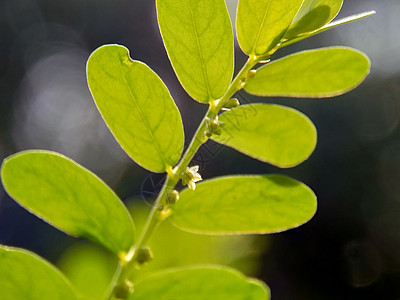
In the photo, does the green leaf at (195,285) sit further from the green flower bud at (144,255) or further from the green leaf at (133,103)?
the green leaf at (133,103)

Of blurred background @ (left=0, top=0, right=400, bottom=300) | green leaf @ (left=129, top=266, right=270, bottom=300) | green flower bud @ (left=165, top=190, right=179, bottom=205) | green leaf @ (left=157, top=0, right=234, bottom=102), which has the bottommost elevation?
blurred background @ (left=0, top=0, right=400, bottom=300)

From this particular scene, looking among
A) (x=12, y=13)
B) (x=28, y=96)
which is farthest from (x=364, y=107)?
(x=12, y=13)

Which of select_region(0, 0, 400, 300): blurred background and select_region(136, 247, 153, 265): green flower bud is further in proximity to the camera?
select_region(0, 0, 400, 300): blurred background

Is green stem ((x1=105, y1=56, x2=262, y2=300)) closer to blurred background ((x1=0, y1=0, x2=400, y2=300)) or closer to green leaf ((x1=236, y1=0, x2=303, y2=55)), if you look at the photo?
green leaf ((x1=236, y1=0, x2=303, y2=55))

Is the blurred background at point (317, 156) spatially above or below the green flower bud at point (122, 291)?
below

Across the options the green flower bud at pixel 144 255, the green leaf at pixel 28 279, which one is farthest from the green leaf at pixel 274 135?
the green leaf at pixel 28 279

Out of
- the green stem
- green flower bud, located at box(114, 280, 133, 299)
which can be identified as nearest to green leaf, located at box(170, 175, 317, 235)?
the green stem
